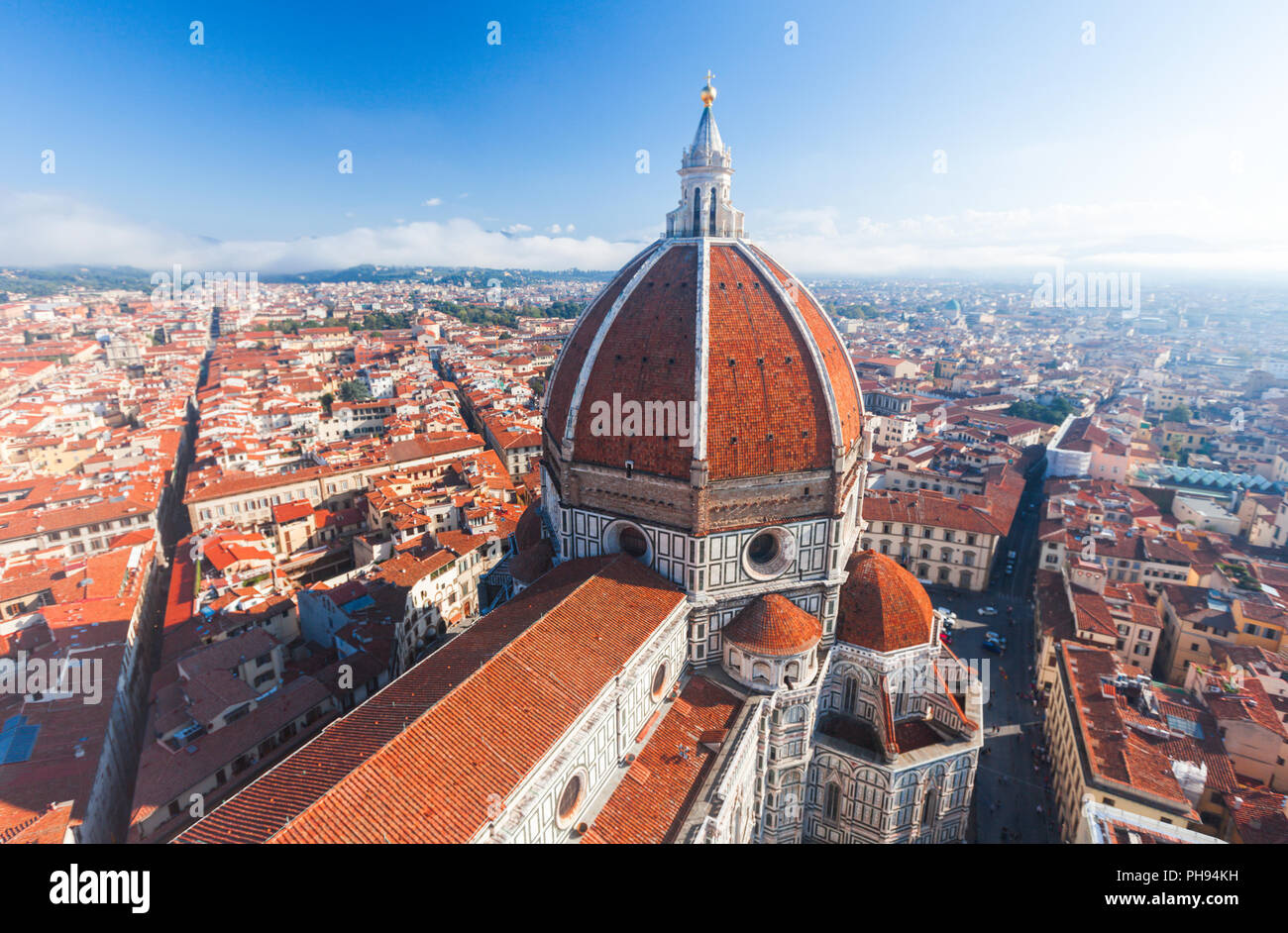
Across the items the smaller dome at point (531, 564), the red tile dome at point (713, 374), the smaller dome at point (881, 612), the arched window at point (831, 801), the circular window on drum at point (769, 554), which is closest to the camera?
the red tile dome at point (713, 374)

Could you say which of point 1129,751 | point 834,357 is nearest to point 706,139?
point 834,357

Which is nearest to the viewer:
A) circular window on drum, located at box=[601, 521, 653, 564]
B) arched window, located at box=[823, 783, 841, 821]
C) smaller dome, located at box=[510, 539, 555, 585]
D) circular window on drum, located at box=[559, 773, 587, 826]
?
circular window on drum, located at box=[559, 773, 587, 826]

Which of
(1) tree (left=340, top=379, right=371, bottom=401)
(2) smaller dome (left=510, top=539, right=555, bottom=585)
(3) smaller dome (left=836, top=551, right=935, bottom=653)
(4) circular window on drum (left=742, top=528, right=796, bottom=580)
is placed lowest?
(3) smaller dome (left=836, top=551, right=935, bottom=653)

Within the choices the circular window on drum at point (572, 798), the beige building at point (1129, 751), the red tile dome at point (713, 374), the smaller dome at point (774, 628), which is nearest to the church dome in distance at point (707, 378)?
the red tile dome at point (713, 374)

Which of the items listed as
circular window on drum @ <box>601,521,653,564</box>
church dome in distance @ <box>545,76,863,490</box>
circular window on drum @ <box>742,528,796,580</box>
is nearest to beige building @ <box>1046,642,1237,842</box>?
circular window on drum @ <box>742,528,796,580</box>

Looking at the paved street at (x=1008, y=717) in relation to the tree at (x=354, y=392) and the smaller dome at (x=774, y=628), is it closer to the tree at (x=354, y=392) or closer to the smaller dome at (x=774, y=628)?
the smaller dome at (x=774, y=628)

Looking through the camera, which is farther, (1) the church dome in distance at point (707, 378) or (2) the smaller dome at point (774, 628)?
(2) the smaller dome at point (774, 628)

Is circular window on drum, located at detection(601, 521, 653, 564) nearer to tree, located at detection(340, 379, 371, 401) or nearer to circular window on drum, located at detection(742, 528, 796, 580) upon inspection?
circular window on drum, located at detection(742, 528, 796, 580)
